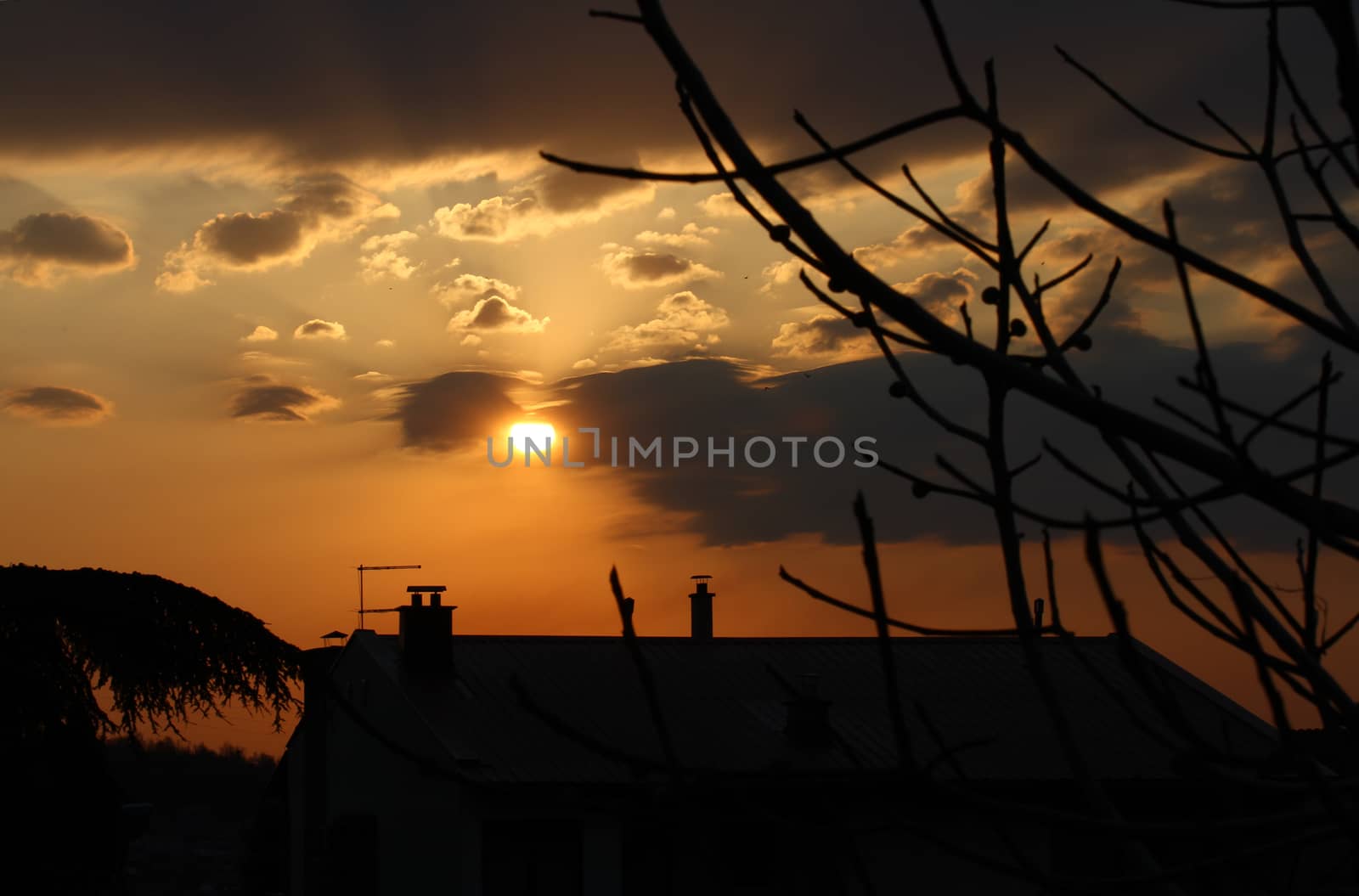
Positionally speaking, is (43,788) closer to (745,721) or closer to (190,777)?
(745,721)

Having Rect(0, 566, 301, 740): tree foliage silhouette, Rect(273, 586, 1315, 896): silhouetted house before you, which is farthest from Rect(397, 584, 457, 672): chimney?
Rect(0, 566, 301, 740): tree foliage silhouette

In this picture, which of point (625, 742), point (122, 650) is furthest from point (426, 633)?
point (122, 650)

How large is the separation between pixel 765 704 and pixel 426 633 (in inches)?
220

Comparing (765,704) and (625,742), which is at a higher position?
(765,704)

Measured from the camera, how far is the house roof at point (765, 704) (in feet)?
61.3

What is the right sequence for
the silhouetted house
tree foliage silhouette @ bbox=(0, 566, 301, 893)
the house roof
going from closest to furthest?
tree foliage silhouette @ bbox=(0, 566, 301, 893) → the silhouetted house → the house roof

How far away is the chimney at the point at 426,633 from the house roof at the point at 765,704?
30 cm

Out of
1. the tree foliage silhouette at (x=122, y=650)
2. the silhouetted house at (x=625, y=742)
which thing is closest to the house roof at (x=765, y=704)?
the silhouetted house at (x=625, y=742)

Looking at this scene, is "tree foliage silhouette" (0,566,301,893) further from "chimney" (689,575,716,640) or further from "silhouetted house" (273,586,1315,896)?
"chimney" (689,575,716,640)

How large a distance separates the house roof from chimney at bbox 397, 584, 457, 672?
305 mm

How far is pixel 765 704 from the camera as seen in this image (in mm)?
21641

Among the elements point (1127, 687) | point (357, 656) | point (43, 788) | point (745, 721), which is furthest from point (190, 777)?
point (43, 788)

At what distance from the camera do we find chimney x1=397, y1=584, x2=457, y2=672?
69.9ft

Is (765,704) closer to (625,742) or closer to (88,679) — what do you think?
(625,742)
